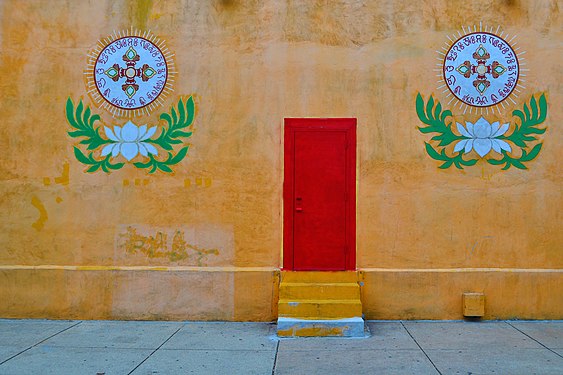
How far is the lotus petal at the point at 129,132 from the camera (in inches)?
263

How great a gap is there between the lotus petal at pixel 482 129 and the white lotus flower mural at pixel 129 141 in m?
4.09

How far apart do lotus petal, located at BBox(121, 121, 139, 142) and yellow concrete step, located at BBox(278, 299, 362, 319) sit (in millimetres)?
→ 2860

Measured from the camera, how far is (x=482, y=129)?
655cm

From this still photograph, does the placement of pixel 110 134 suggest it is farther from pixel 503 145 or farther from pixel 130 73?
pixel 503 145

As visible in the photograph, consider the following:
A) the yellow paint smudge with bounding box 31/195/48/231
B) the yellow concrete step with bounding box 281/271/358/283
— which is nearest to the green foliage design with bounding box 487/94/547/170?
the yellow concrete step with bounding box 281/271/358/283

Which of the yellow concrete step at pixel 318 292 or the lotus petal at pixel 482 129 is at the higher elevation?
the lotus petal at pixel 482 129

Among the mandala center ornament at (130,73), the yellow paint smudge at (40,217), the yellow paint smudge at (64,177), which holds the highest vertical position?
the mandala center ornament at (130,73)

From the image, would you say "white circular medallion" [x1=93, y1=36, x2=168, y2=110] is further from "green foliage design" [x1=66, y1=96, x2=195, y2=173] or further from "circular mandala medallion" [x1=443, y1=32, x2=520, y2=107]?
"circular mandala medallion" [x1=443, y1=32, x2=520, y2=107]

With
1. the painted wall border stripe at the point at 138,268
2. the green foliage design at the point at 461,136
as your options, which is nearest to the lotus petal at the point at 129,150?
the painted wall border stripe at the point at 138,268

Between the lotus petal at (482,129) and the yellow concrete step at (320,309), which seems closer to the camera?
the yellow concrete step at (320,309)

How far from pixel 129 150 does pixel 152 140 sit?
1.07 ft

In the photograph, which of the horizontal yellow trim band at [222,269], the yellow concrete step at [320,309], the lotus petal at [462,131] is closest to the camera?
the yellow concrete step at [320,309]

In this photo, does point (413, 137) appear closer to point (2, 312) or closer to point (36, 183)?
point (36, 183)

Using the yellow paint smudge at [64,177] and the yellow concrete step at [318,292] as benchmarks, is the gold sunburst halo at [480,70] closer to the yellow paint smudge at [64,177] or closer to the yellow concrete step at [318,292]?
the yellow concrete step at [318,292]
